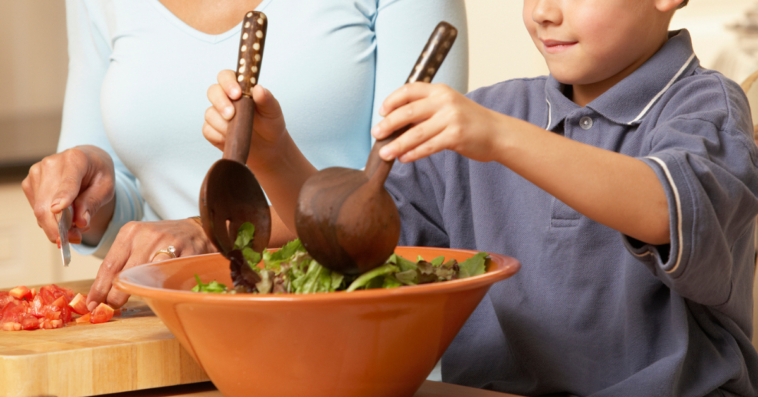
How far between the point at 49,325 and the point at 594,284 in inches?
29.2

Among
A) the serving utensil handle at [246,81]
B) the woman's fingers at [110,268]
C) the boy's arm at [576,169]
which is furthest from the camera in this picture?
the woman's fingers at [110,268]

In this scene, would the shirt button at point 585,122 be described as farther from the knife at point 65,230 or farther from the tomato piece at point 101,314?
the knife at point 65,230

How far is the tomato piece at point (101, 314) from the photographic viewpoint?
0.90m

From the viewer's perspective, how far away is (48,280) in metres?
3.08

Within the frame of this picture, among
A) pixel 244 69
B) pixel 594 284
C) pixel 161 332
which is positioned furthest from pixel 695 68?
pixel 161 332

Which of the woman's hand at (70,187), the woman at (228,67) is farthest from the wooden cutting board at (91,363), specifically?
the woman at (228,67)

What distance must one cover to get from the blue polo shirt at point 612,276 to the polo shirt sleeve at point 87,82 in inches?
36.6

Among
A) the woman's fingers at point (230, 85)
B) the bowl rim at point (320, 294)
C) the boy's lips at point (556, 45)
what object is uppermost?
the boy's lips at point (556, 45)

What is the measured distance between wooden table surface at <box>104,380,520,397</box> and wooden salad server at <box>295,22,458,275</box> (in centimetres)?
17

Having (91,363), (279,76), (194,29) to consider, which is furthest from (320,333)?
(194,29)

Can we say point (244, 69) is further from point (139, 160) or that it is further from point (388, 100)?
point (139, 160)

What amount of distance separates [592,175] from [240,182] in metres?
0.37

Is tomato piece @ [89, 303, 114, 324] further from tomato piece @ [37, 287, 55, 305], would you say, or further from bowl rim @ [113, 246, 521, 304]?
bowl rim @ [113, 246, 521, 304]

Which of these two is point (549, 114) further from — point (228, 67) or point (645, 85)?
point (228, 67)
